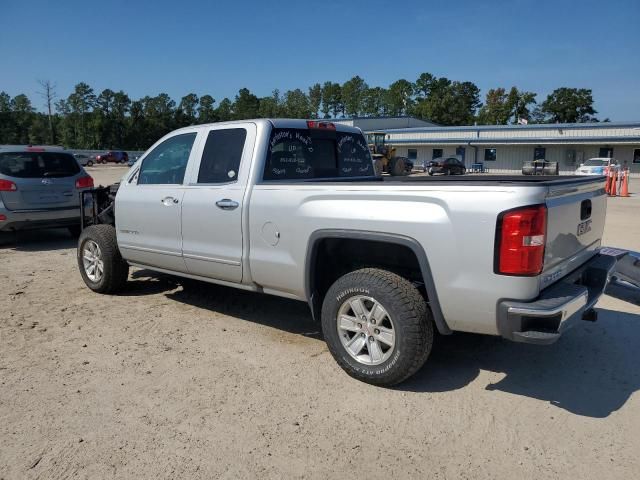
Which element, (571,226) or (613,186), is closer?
(571,226)

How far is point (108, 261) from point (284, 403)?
10.6ft

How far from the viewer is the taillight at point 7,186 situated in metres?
8.39

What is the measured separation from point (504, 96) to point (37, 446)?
359 feet

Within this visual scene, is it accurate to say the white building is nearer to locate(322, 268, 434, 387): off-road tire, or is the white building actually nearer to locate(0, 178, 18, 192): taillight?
locate(0, 178, 18, 192): taillight

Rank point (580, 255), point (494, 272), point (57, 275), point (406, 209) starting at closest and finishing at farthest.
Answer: point (494, 272)
point (406, 209)
point (580, 255)
point (57, 275)

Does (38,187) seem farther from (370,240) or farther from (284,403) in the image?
(370,240)

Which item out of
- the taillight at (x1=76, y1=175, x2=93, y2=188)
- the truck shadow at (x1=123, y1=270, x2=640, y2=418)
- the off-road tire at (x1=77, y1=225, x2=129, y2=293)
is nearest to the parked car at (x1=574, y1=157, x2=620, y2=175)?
the truck shadow at (x1=123, y1=270, x2=640, y2=418)

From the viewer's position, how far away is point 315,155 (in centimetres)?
495

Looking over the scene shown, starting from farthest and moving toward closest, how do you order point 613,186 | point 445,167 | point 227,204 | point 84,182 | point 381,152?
point 445,167 < point 381,152 < point 613,186 < point 84,182 < point 227,204

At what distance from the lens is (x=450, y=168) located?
3928 cm

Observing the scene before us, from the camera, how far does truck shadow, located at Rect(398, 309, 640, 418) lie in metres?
3.58

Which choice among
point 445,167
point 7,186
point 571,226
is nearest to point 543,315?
point 571,226

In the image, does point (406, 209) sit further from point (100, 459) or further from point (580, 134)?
point (580, 134)

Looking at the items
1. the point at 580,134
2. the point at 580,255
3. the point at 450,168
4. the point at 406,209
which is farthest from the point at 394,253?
the point at 580,134
